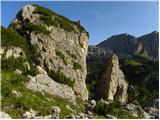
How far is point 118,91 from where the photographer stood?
224 feet

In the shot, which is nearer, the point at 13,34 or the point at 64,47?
the point at 13,34

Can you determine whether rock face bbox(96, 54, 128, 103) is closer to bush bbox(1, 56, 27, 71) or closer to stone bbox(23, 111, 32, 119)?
bush bbox(1, 56, 27, 71)

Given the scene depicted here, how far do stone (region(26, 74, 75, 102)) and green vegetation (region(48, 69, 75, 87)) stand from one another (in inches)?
119

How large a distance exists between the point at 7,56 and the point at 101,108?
13842 millimetres

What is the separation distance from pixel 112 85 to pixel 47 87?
24186mm

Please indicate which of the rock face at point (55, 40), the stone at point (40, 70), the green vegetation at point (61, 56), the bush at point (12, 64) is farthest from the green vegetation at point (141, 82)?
the bush at point (12, 64)

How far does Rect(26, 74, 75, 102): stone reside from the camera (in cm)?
4199

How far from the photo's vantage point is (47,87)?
43969 millimetres

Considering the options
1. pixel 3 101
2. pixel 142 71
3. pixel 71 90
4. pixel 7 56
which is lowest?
pixel 3 101

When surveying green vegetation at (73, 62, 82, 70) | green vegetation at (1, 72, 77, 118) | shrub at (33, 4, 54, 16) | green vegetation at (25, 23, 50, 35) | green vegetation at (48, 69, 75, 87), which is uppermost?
shrub at (33, 4, 54, 16)

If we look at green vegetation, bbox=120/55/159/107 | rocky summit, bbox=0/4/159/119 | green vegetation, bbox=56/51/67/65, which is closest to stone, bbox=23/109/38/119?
rocky summit, bbox=0/4/159/119

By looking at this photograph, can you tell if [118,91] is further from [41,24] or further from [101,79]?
[41,24]

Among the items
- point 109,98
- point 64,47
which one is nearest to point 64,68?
point 64,47

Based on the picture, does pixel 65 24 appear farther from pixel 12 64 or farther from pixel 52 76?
pixel 12 64
